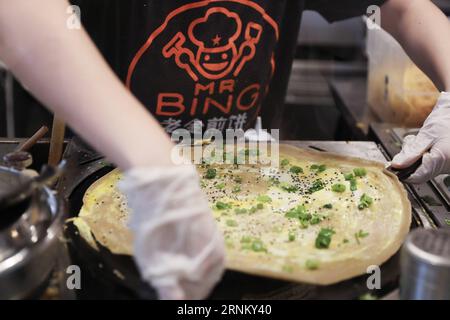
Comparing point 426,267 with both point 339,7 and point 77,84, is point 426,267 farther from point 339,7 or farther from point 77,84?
point 339,7

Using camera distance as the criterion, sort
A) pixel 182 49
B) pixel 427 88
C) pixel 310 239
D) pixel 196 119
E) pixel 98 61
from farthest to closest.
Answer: pixel 427 88 < pixel 196 119 < pixel 182 49 < pixel 310 239 < pixel 98 61

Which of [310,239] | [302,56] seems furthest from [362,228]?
[302,56]

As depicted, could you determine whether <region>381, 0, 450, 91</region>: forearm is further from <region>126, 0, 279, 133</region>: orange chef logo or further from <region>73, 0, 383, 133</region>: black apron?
<region>126, 0, 279, 133</region>: orange chef logo

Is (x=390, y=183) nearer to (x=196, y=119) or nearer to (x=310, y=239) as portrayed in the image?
(x=310, y=239)

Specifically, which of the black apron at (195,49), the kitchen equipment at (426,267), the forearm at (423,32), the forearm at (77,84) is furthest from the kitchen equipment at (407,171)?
the forearm at (77,84)

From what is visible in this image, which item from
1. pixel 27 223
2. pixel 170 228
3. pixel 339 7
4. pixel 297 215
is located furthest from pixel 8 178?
→ pixel 339 7

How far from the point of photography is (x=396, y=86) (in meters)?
2.48

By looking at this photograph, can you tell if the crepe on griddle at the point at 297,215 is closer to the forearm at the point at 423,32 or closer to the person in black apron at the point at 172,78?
the person in black apron at the point at 172,78

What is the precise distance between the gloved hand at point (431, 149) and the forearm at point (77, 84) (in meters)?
0.87

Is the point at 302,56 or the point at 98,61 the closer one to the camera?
the point at 98,61

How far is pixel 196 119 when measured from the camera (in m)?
2.06

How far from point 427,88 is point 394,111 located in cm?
18

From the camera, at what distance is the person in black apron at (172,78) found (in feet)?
3.32

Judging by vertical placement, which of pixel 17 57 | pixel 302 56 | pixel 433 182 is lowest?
pixel 302 56
